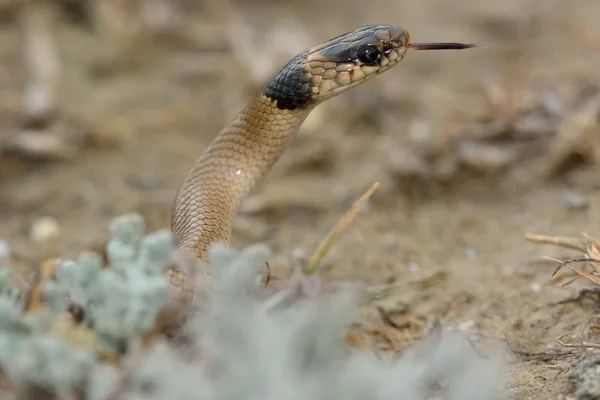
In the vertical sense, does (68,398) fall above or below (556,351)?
above

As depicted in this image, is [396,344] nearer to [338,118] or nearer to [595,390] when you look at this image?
[595,390]

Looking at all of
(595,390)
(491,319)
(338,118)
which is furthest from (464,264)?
(338,118)

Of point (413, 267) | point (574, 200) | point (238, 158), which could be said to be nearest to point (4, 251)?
point (238, 158)

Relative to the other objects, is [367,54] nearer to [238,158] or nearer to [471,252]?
[238,158]

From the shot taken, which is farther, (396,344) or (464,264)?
(464,264)

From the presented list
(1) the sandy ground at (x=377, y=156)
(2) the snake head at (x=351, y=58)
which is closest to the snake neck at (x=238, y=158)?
(2) the snake head at (x=351, y=58)

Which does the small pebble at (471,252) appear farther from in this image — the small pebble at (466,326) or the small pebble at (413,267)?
the small pebble at (466,326)

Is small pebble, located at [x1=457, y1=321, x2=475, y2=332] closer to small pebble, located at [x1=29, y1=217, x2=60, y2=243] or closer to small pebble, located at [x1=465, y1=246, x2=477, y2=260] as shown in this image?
small pebble, located at [x1=465, y1=246, x2=477, y2=260]
